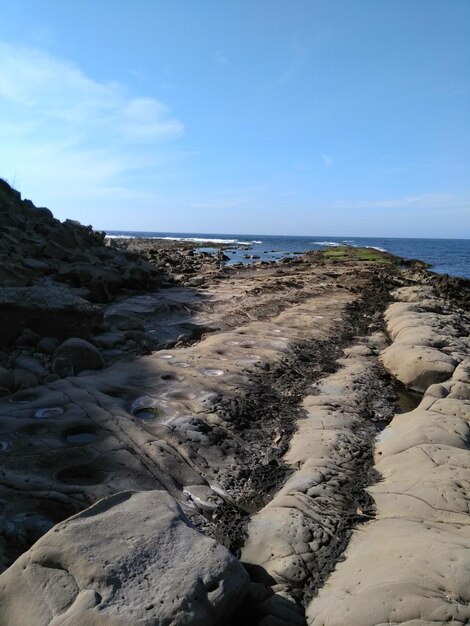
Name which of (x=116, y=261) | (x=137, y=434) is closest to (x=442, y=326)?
(x=137, y=434)

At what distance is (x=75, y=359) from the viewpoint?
5848 mm

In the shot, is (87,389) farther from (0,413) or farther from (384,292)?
(384,292)

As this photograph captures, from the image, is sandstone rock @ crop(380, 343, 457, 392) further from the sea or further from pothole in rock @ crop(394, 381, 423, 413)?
the sea

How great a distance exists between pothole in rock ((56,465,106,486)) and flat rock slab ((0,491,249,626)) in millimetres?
1029

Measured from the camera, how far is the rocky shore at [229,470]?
2219mm

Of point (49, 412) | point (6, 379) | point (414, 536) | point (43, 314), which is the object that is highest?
point (43, 314)

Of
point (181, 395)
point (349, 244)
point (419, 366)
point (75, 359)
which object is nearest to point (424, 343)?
point (419, 366)

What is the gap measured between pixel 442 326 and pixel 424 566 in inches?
274

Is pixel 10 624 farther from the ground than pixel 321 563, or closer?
farther from the ground

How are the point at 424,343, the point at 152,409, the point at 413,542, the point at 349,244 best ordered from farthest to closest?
the point at 349,244
the point at 424,343
the point at 152,409
the point at 413,542

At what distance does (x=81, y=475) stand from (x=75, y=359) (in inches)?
97.5

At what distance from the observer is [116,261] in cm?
1502

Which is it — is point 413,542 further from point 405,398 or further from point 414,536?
point 405,398

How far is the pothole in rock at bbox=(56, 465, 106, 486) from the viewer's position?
3518mm
